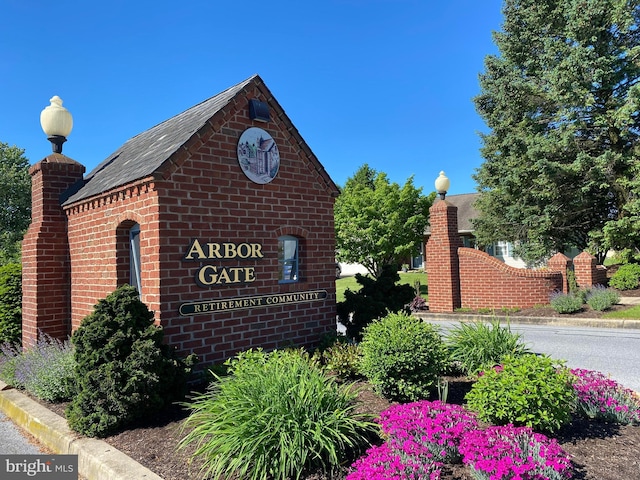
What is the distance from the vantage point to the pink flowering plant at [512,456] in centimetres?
283

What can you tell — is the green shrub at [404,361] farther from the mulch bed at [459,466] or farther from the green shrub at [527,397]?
the green shrub at [527,397]

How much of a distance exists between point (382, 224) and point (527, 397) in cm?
1808

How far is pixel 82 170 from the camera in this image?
332 inches

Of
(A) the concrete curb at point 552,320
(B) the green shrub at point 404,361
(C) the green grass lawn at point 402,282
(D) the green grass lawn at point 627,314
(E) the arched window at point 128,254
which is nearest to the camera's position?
(B) the green shrub at point 404,361

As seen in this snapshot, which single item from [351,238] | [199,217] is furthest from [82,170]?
[351,238]

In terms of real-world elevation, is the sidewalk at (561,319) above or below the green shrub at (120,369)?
below

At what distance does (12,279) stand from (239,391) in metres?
7.54

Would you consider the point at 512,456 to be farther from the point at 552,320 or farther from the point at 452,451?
the point at 552,320

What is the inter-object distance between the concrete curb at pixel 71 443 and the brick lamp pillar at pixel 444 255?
35.6 feet

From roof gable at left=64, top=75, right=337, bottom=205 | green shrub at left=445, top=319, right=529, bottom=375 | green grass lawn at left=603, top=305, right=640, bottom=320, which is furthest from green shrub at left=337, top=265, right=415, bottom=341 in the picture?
green grass lawn at left=603, top=305, right=640, bottom=320

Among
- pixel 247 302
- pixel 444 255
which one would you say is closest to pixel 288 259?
pixel 247 302

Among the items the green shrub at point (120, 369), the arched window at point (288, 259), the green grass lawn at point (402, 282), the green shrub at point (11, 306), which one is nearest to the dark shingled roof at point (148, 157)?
the green shrub at point (120, 369)

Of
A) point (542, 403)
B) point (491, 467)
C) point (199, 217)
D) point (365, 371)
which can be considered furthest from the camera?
point (199, 217)

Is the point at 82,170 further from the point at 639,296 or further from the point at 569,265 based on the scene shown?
the point at 639,296
